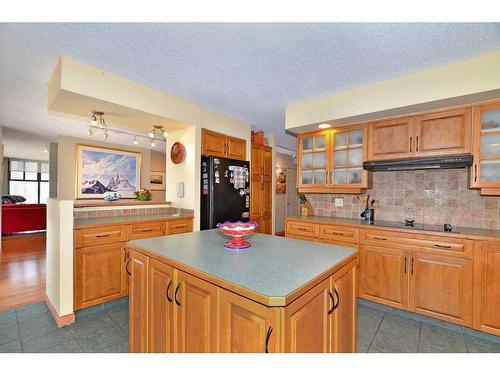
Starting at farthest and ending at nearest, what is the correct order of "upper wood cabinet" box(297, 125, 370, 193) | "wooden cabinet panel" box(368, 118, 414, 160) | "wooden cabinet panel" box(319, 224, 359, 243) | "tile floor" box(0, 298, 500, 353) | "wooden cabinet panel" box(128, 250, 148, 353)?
"upper wood cabinet" box(297, 125, 370, 193) < "wooden cabinet panel" box(319, 224, 359, 243) < "wooden cabinet panel" box(368, 118, 414, 160) < "tile floor" box(0, 298, 500, 353) < "wooden cabinet panel" box(128, 250, 148, 353)

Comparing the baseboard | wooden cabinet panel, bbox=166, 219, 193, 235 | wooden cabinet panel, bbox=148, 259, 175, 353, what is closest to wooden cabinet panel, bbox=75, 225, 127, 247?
wooden cabinet panel, bbox=166, 219, 193, 235

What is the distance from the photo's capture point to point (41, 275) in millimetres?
3215

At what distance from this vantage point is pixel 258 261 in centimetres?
114

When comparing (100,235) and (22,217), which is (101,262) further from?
(22,217)

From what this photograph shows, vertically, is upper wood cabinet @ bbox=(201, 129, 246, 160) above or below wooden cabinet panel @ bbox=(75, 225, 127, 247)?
above

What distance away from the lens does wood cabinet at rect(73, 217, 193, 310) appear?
2145 millimetres

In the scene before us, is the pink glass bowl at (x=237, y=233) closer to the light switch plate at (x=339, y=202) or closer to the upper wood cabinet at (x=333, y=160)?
the upper wood cabinet at (x=333, y=160)

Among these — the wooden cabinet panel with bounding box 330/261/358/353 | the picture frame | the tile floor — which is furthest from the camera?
the picture frame

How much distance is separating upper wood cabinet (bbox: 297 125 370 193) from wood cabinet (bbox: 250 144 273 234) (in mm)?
945

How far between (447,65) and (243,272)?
2.38m

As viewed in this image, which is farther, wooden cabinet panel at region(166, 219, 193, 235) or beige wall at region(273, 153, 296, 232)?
beige wall at region(273, 153, 296, 232)

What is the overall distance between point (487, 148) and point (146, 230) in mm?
3330

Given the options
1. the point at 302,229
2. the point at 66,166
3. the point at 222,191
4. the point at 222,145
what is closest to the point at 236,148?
the point at 222,145

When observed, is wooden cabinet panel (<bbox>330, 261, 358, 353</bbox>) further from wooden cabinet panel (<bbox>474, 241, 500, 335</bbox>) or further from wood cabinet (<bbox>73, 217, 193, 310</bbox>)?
wood cabinet (<bbox>73, 217, 193, 310</bbox>)
